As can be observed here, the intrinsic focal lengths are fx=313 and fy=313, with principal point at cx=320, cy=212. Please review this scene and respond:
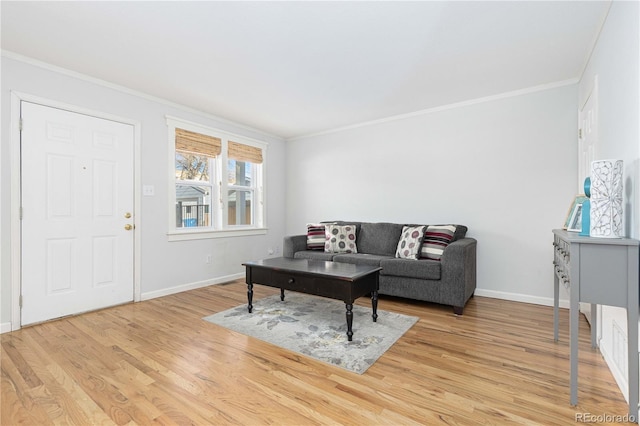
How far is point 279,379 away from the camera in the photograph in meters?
1.90

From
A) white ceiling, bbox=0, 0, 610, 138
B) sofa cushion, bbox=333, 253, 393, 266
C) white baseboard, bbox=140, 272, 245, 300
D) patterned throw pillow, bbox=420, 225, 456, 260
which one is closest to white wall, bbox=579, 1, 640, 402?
white ceiling, bbox=0, 0, 610, 138

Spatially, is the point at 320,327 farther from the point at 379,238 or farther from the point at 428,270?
the point at 379,238

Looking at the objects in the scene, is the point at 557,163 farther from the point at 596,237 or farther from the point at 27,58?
the point at 27,58

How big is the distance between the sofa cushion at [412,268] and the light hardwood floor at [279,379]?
518 millimetres

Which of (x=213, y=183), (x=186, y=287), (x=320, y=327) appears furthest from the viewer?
(x=213, y=183)

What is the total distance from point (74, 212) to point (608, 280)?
4100mm

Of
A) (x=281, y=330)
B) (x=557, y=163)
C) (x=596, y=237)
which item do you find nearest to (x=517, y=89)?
(x=557, y=163)

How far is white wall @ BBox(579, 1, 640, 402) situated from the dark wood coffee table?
5.13ft

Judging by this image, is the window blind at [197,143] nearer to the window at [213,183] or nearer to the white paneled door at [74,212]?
the window at [213,183]

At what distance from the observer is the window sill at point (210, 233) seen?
12.9 ft

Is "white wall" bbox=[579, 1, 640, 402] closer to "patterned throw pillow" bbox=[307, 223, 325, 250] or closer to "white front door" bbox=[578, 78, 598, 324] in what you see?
"white front door" bbox=[578, 78, 598, 324]

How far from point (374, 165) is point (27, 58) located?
3.91 meters

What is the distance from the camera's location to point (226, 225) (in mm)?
4602

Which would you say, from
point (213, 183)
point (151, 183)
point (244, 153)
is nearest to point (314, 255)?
point (213, 183)
